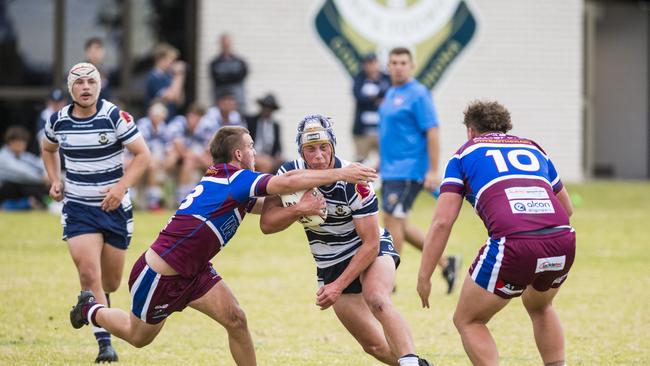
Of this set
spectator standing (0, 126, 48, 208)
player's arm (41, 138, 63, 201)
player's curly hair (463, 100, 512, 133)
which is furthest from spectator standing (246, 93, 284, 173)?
player's curly hair (463, 100, 512, 133)

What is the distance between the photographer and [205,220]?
6438 millimetres

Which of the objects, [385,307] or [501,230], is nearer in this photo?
[501,230]

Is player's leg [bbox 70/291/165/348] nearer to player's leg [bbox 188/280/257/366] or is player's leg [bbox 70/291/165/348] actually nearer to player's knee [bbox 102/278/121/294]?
player's leg [bbox 188/280/257/366]

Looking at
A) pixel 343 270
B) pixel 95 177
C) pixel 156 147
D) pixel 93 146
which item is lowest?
pixel 156 147

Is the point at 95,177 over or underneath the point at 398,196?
over

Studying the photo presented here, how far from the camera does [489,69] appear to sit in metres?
21.7

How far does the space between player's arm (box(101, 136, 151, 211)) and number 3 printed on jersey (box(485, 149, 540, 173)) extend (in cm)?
273

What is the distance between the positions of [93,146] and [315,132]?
7.17 feet

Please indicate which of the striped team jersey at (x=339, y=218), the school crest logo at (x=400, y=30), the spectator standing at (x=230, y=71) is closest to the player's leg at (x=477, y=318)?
the striped team jersey at (x=339, y=218)

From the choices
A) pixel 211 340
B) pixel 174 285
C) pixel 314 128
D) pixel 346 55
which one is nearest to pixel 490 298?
pixel 314 128

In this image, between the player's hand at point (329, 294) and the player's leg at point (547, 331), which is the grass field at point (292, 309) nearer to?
the player's leg at point (547, 331)

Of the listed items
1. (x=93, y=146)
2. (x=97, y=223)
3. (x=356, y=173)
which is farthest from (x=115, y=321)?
(x=356, y=173)

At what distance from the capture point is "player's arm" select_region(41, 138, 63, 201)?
821 centimetres

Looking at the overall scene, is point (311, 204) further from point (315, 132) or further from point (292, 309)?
point (292, 309)
